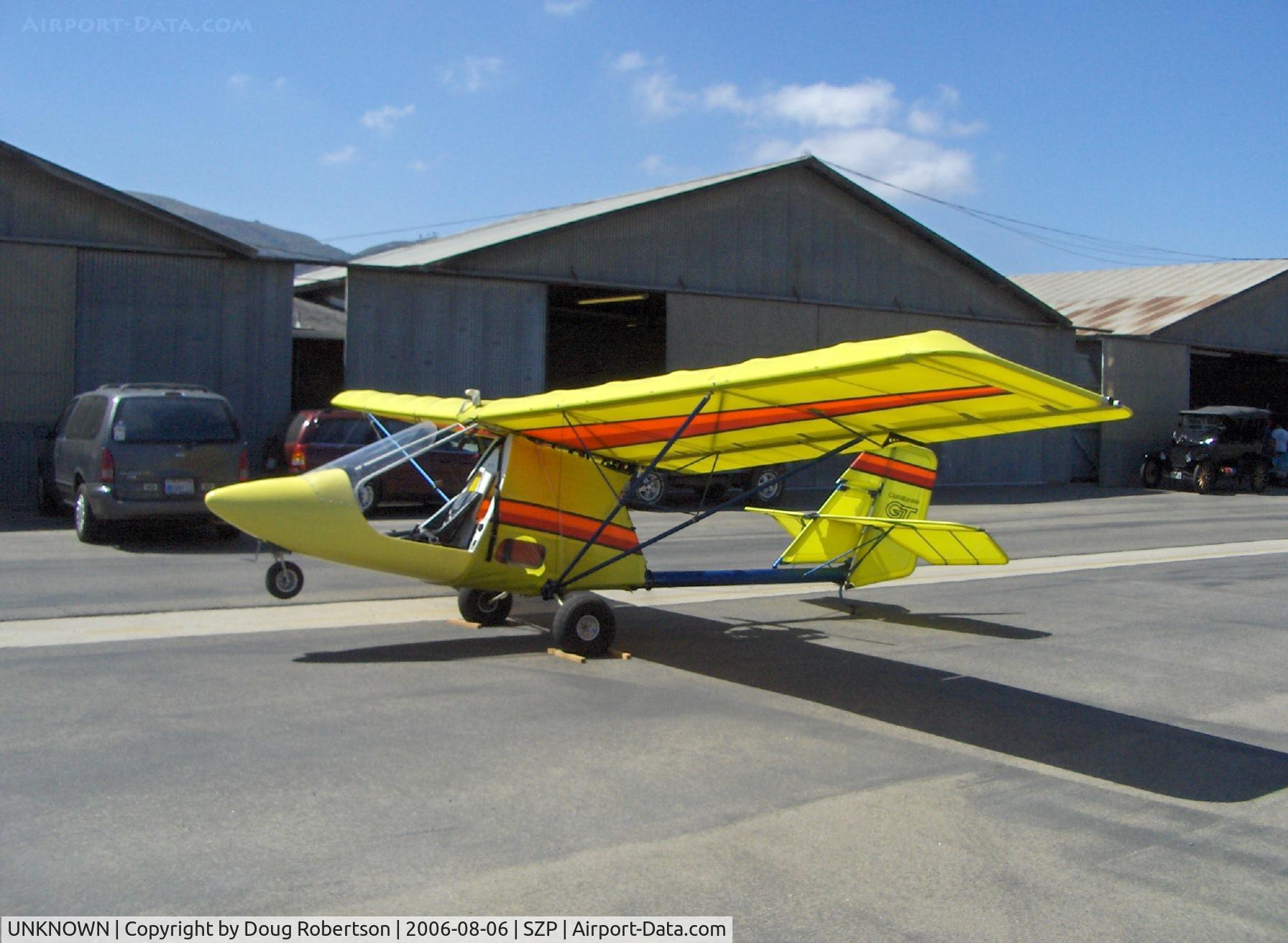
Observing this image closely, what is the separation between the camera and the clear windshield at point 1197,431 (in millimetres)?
33312

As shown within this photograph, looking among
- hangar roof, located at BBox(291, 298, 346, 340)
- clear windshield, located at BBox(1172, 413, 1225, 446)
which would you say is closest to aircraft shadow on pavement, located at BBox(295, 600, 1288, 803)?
hangar roof, located at BBox(291, 298, 346, 340)

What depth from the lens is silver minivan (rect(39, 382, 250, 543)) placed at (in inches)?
562

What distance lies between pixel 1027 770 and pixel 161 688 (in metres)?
5.29

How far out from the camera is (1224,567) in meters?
15.9

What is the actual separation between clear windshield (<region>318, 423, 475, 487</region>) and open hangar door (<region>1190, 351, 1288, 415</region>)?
138ft

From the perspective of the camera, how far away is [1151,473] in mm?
34469

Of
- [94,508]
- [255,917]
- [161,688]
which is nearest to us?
[255,917]

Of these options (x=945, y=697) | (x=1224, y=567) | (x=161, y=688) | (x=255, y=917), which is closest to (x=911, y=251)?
(x=1224, y=567)

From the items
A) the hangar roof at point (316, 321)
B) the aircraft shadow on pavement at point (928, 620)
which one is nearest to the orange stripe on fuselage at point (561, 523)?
the aircraft shadow on pavement at point (928, 620)

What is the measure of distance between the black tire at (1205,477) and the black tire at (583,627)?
28585mm

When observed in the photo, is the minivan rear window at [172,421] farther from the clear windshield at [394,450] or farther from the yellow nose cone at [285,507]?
the yellow nose cone at [285,507]

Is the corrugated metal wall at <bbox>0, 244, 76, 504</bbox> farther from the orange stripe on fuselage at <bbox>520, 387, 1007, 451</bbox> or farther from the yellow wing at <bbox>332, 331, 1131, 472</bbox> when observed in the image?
the orange stripe on fuselage at <bbox>520, 387, 1007, 451</bbox>

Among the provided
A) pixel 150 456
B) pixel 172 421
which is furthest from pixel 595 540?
pixel 172 421

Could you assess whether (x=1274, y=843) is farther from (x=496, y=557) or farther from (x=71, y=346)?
(x=71, y=346)
